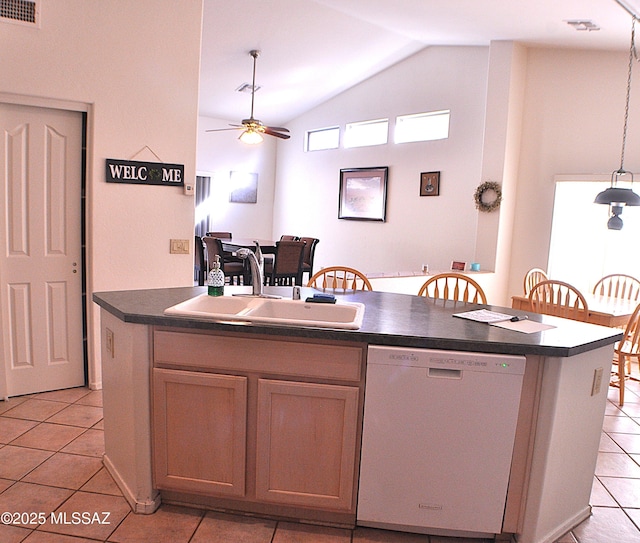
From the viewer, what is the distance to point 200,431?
215 cm

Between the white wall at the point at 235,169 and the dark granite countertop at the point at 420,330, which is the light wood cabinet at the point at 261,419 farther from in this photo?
the white wall at the point at 235,169

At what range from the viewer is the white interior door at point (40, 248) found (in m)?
3.26

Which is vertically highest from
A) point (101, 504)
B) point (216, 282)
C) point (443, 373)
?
point (216, 282)

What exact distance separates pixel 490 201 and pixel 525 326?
3580 mm

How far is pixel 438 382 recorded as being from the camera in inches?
77.3

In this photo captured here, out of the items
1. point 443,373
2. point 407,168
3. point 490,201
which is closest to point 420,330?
point 443,373

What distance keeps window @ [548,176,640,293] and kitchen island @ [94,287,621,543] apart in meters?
3.58

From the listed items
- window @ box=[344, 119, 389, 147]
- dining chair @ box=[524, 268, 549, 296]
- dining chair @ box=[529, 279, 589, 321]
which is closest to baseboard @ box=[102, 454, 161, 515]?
dining chair @ box=[529, 279, 589, 321]

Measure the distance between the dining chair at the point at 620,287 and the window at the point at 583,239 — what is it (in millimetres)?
210

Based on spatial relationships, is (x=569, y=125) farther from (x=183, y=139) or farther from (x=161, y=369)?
(x=161, y=369)

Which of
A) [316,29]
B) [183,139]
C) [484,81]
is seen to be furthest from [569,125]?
[183,139]

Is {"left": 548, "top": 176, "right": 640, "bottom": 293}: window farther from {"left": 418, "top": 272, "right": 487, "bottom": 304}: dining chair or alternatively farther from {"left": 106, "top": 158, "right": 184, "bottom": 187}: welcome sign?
{"left": 106, "top": 158, "right": 184, "bottom": 187}: welcome sign

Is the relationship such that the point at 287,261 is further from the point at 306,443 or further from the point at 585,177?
the point at 306,443

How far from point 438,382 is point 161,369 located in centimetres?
112
